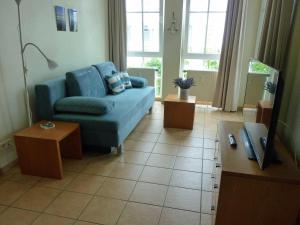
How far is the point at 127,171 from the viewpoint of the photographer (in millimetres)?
2473

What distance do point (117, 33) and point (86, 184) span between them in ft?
10.5

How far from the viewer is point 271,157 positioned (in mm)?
1522

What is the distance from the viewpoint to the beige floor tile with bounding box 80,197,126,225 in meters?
1.82

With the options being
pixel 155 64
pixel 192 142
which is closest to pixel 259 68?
pixel 192 142

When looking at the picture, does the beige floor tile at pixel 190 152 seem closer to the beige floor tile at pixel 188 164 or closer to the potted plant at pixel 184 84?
the beige floor tile at pixel 188 164

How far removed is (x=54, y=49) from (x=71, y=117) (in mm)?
1051

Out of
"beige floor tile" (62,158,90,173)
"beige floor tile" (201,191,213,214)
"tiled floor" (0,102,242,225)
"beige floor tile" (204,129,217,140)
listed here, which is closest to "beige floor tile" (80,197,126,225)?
"tiled floor" (0,102,242,225)

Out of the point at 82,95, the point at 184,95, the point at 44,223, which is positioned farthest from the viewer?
the point at 184,95

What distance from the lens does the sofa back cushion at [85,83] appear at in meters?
2.98

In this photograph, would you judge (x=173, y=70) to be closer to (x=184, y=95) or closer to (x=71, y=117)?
(x=184, y=95)

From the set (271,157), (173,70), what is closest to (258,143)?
(271,157)

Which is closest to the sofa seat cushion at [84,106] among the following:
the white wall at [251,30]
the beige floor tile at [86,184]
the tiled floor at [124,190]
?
the tiled floor at [124,190]

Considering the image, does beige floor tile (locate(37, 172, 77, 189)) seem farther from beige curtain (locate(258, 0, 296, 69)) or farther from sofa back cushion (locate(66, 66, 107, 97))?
beige curtain (locate(258, 0, 296, 69))

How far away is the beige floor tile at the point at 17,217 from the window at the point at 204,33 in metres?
3.79
